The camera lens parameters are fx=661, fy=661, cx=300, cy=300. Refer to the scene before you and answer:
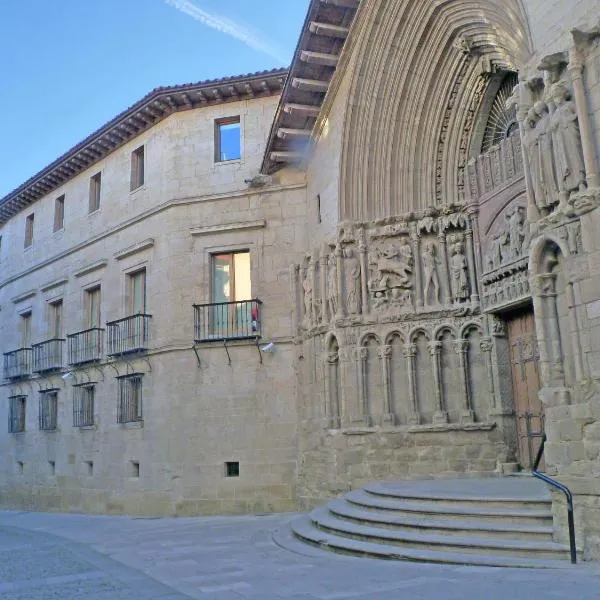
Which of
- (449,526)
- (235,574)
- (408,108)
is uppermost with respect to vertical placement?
(408,108)

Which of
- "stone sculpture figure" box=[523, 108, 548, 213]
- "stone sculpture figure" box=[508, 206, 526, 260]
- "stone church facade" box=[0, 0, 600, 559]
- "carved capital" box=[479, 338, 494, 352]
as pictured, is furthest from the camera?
"carved capital" box=[479, 338, 494, 352]

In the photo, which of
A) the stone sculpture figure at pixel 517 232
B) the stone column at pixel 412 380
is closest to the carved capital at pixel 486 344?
the stone column at pixel 412 380

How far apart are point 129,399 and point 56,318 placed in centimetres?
538

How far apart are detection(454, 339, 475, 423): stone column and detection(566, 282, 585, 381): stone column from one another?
4553 millimetres

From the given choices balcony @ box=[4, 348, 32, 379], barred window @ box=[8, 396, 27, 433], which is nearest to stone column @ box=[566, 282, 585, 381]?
balcony @ box=[4, 348, 32, 379]

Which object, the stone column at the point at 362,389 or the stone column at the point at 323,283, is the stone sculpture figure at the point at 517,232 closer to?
the stone column at the point at 362,389

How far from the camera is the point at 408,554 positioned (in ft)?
24.1

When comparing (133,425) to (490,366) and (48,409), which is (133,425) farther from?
(490,366)

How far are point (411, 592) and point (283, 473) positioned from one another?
26.8ft

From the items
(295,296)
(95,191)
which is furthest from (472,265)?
(95,191)

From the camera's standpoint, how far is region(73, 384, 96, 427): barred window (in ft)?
57.3

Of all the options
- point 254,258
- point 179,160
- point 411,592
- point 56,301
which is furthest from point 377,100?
point 56,301

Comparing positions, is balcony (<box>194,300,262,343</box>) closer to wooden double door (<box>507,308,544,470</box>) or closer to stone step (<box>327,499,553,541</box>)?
wooden double door (<box>507,308,544,470</box>)

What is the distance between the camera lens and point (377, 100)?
12.7 meters
